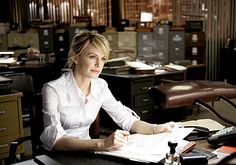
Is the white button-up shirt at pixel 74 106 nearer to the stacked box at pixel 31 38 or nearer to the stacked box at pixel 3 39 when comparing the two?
the stacked box at pixel 3 39

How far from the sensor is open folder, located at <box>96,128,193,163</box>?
1.21 m

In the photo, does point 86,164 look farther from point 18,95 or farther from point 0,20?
point 0,20

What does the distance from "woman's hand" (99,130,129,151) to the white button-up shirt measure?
318 millimetres

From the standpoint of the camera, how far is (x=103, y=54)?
166 centimetres

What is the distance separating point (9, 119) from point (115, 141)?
200 centimetres

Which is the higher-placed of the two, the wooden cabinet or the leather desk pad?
the leather desk pad

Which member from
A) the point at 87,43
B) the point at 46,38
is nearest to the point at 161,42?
the point at 46,38

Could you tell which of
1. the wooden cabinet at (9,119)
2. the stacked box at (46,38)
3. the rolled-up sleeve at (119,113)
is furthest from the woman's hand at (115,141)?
the stacked box at (46,38)

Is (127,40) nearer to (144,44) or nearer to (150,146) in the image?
(144,44)

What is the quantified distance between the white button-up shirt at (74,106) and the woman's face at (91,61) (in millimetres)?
118

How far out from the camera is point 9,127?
3006 millimetres

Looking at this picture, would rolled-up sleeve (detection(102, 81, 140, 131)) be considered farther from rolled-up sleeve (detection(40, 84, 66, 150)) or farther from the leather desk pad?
the leather desk pad

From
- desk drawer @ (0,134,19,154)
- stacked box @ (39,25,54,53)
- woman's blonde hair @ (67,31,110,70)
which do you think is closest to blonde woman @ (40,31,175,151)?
woman's blonde hair @ (67,31,110,70)

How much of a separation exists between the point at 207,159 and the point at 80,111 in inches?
28.7
